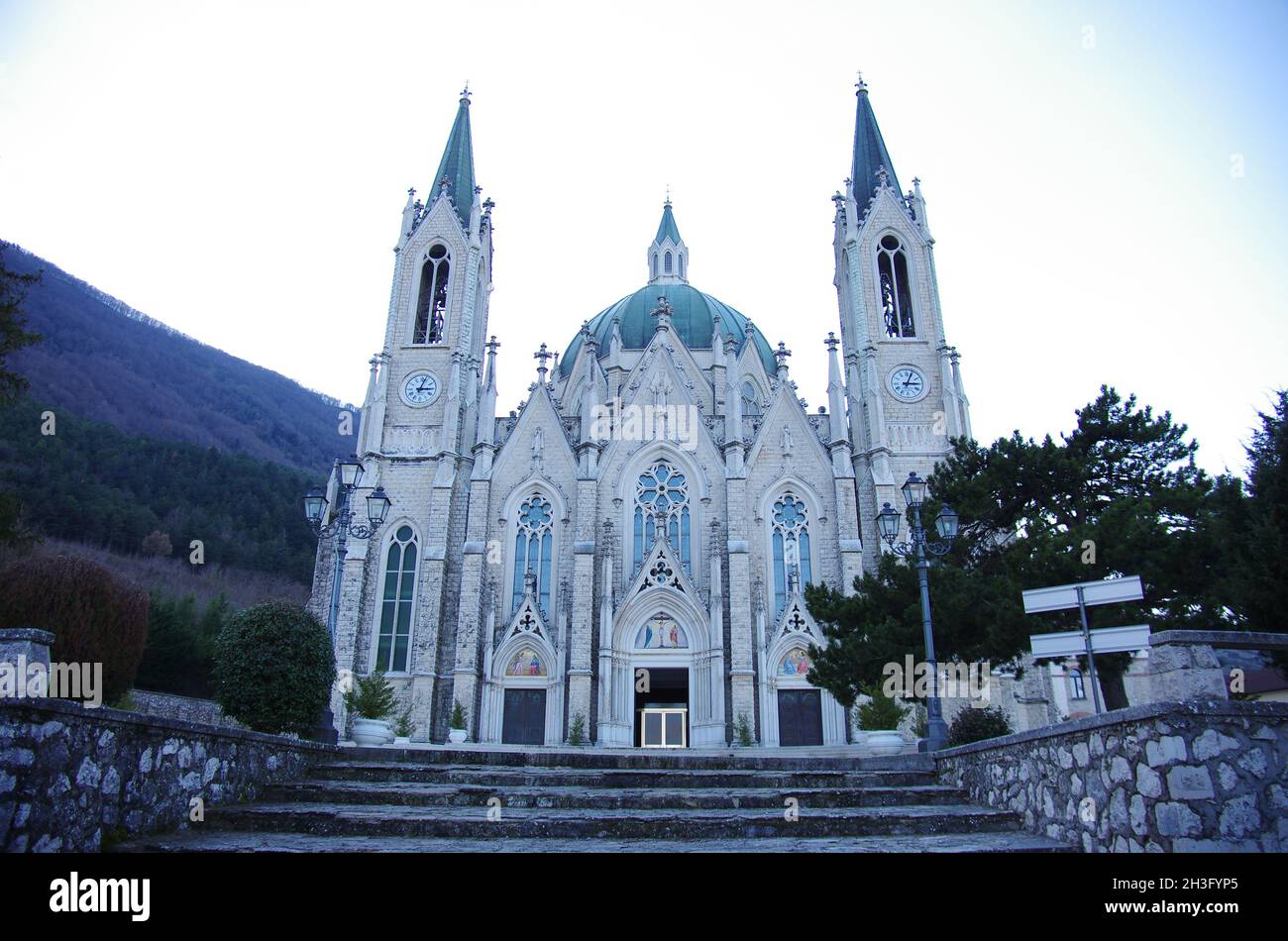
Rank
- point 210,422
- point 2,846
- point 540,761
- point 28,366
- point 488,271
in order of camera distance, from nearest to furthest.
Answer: point 2,846, point 540,761, point 488,271, point 28,366, point 210,422

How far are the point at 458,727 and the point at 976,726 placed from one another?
17.1m

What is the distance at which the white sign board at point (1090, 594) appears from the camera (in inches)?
323

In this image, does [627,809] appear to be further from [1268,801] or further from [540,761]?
[1268,801]

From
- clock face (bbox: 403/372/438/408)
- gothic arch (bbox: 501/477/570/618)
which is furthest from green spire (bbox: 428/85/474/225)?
gothic arch (bbox: 501/477/570/618)

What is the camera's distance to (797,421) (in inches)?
1219

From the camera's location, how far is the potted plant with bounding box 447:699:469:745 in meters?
25.0

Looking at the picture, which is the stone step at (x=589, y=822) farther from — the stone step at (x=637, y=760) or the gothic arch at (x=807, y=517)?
the gothic arch at (x=807, y=517)

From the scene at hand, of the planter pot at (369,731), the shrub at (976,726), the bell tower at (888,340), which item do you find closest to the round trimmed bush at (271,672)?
the planter pot at (369,731)

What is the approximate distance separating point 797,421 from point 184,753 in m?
25.7

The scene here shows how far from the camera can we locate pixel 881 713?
59.8ft

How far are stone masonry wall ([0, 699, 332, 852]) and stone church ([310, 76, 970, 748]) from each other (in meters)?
18.5

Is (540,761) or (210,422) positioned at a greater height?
(210,422)

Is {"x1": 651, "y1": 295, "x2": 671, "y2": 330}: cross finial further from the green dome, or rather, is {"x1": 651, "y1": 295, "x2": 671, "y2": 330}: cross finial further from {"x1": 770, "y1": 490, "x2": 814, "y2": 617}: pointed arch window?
{"x1": 770, "y1": 490, "x2": 814, "y2": 617}: pointed arch window
